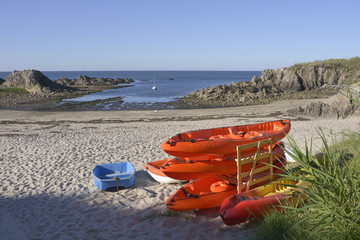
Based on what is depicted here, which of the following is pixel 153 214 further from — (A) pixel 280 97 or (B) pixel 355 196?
(A) pixel 280 97

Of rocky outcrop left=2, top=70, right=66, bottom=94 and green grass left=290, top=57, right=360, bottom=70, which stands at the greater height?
green grass left=290, top=57, right=360, bottom=70

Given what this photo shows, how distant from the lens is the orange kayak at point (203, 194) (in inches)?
240

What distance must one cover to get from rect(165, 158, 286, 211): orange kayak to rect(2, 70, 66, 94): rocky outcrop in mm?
40044

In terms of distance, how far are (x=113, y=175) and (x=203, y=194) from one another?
9.71ft

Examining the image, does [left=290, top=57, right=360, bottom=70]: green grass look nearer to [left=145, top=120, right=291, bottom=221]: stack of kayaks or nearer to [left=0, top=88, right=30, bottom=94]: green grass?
[left=0, top=88, right=30, bottom=94]: green grass

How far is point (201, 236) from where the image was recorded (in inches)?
209

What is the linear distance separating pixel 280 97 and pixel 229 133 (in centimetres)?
2763

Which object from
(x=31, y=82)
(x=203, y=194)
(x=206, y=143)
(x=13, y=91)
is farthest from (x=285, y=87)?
(x=203, y=194)

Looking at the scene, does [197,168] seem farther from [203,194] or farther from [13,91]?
[13,91]

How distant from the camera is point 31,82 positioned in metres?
43.4

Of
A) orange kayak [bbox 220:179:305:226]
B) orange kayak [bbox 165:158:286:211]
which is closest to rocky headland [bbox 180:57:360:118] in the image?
orange kayak [bbox 165:158:286:211]

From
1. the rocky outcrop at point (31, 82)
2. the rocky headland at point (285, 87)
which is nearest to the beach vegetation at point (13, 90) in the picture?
the rocky outcrop at point (31, 82)

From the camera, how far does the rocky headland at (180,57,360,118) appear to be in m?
32.4

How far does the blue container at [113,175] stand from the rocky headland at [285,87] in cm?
2146
